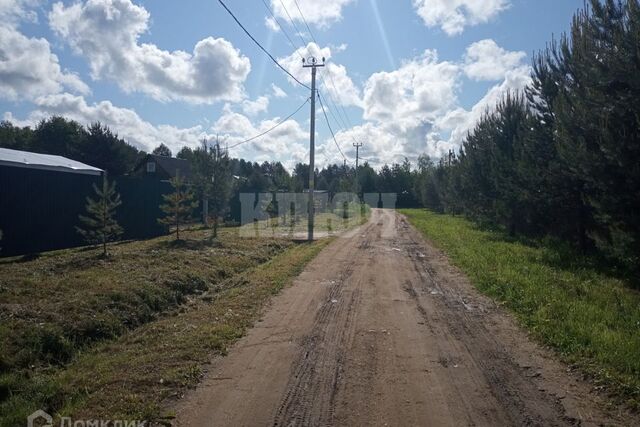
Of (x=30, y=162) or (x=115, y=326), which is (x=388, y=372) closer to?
(x=115, y=326)

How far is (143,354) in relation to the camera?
5797 millimetres

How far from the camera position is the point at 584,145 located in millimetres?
11414

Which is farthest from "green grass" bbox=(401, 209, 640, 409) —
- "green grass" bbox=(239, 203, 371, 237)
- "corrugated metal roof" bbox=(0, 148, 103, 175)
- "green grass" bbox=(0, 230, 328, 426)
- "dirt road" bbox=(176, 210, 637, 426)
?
"corrugated metal roof" bbox=(0, 148, 103, 175)

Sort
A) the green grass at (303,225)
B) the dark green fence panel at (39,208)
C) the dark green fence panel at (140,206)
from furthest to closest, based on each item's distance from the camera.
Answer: the green grass at (303,225) < the dark green fence panel at (140,206) < the dark green fence panel at (39,208)

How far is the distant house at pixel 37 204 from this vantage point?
12.8m

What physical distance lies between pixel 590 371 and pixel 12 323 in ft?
24.3

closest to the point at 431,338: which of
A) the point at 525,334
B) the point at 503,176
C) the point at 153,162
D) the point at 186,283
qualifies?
the point at 525,334

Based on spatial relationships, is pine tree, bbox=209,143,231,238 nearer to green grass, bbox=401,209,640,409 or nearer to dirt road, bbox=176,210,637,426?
green grass, bbox=401,209,640,409

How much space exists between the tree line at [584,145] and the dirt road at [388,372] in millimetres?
4642

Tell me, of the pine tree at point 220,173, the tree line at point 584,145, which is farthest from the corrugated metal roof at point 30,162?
the tree line at point 584,145

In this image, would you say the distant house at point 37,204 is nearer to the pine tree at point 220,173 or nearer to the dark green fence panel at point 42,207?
the dark green fence panel at point 42,207

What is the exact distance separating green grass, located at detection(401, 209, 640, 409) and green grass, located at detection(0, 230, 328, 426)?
441cm

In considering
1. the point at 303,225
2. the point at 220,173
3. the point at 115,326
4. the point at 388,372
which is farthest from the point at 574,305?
the point at 303,225

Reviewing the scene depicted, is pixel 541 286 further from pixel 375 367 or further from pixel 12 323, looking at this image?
pixel 12 323
